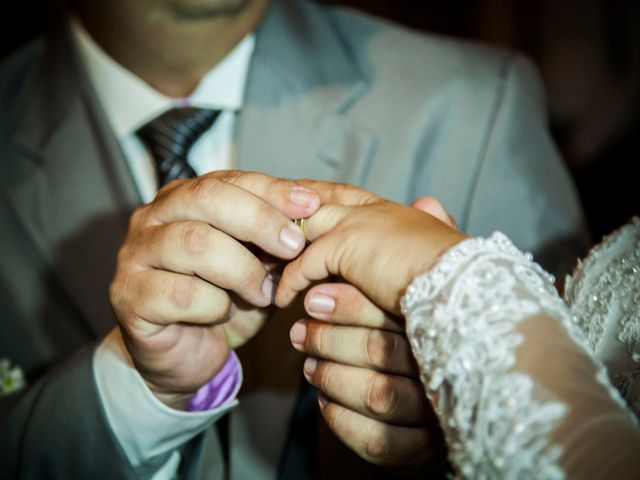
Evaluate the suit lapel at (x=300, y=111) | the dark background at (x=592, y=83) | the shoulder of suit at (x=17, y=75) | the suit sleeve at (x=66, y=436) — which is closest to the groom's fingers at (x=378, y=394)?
the suit sleeve at (x=66, y=436)

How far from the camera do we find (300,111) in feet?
3.44

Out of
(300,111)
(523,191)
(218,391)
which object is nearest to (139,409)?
(218,391)

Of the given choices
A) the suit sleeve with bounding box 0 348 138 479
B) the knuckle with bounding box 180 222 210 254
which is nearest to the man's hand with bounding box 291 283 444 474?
the knuckle with bounding box 180 222 210 254

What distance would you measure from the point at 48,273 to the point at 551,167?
0.90 metres

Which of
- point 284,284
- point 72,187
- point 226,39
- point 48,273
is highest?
point 226,39

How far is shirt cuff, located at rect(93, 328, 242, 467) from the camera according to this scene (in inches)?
30.1

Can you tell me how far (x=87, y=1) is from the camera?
44.2 inches

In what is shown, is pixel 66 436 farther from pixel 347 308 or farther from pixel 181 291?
pixel 347 308

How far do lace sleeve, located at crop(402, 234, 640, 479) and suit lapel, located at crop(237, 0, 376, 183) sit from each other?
0.56m

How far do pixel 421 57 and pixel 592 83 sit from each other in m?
0.87

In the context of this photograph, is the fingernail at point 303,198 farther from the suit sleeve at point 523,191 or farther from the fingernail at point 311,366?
the suit sleeve at point 523,191

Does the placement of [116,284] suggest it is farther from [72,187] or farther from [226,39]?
[226,39]

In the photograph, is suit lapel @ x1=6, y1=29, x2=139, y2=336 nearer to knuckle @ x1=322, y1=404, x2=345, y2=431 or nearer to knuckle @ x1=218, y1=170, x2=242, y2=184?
knuckle @ x1=218, y1=170, x2=242, y2=184

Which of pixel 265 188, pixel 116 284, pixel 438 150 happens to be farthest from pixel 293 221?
pixel 438 150
